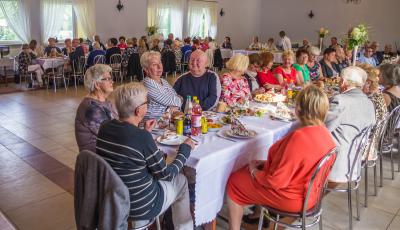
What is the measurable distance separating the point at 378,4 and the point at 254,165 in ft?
40.3

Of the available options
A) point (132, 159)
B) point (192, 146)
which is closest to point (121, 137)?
point (132, 159)

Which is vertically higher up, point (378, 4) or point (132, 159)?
point (378, 4)

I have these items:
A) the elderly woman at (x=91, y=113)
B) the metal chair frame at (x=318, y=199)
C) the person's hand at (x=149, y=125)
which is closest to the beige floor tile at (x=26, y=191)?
the elderly woman at (x=91, y=113)

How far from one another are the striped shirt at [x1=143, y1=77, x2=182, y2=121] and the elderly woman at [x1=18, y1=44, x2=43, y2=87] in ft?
17.8

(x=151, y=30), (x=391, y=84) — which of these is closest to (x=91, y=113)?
(x=391, y=84)

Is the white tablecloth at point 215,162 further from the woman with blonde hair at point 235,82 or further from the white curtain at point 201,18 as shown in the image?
the white curtain at point 201,18

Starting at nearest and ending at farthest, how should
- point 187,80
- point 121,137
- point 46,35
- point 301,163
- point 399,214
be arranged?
point 121,137
point 301,163
point 399,214
point 187,80
point 46,35

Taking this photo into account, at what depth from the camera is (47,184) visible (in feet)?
10.3

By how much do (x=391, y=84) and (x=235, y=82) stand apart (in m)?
1.47

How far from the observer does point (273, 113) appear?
2.77 metres

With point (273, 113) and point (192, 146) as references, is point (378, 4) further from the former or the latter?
point (192, 146)

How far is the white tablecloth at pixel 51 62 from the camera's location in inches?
283

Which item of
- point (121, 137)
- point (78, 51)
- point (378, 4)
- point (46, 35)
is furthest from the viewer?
point (378, 4)

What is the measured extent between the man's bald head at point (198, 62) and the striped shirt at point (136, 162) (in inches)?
57.7
